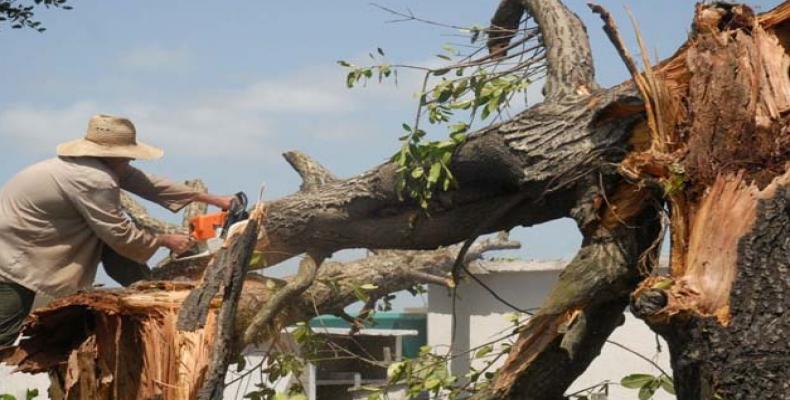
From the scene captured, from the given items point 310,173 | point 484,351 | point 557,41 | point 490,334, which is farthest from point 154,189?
point 490,334

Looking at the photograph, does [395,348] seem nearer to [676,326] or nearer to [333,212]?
[333,212]

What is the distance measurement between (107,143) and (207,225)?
65 cm

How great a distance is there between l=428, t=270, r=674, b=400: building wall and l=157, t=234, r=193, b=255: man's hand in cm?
573

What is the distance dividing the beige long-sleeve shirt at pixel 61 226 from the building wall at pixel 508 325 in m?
5.89

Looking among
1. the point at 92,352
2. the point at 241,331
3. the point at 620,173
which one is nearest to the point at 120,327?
the point at 92,352

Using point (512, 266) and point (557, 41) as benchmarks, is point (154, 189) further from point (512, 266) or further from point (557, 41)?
point (512, 266)

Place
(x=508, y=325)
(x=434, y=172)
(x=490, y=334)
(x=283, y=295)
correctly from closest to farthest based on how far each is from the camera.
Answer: (x=434, y=172) → (x=283, y=295) → (x=508, y=325) → (x=490, y=334)

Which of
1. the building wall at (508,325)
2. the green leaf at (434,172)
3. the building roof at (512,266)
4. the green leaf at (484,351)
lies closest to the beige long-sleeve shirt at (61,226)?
the green leaf at (434,172)

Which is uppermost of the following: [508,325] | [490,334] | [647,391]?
[647,391]

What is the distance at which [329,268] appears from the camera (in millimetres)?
6312

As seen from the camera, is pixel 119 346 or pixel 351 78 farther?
pixel 351 78

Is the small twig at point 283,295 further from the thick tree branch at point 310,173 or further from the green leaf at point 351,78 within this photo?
the green leaf at point 351,78

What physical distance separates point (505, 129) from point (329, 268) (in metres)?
1.78

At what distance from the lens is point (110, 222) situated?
5.62 metres
